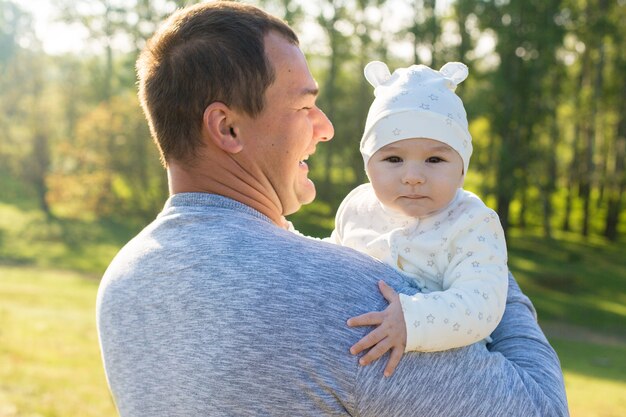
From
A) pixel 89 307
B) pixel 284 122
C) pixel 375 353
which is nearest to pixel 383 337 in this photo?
pixel 375 353

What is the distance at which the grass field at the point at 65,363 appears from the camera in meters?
8.69

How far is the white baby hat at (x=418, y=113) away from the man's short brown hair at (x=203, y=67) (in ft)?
1.38

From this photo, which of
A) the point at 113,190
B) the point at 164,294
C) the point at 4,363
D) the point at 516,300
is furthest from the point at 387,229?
the point at 113,190

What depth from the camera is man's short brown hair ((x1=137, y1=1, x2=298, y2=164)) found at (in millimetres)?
1961

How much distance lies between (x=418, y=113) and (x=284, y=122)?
0.43m

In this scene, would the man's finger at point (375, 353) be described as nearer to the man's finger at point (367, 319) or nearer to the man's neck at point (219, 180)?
the man's finger at point (367, 319)

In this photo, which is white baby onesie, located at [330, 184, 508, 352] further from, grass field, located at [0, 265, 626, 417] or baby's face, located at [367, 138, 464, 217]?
grass field, located at [0, 265, 626, 417]

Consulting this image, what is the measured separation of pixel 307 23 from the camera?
3094cm

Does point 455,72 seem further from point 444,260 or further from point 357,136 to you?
point 357,136

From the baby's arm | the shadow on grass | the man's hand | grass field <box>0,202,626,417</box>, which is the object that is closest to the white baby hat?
the baby's arm

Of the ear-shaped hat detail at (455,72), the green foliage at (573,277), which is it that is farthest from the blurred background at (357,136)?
the ear-shaped hat detail at (455,72)

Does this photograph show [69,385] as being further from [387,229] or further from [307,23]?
[307,23]

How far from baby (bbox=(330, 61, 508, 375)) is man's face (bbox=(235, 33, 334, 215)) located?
0.84 feet

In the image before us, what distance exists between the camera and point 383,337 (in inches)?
67.4
